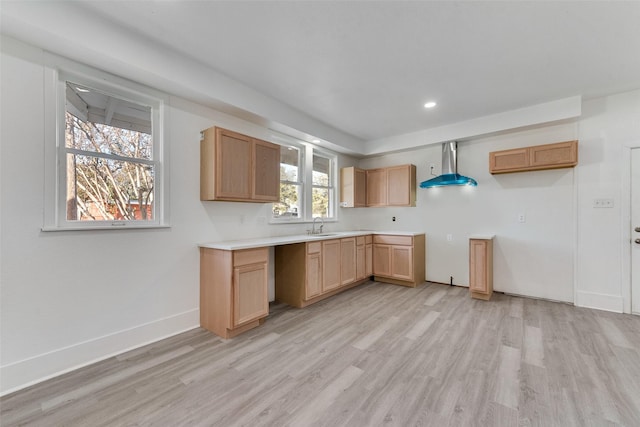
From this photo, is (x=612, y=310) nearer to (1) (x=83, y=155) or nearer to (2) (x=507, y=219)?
(2) (x=507, y=219)

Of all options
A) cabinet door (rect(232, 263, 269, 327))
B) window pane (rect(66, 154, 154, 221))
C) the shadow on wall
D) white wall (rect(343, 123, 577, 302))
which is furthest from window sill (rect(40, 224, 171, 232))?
the shadow on wall

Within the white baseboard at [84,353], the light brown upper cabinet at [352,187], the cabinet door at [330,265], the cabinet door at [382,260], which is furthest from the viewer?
the light brown upper cabinet at [352,187]

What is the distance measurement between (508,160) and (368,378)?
145 inches

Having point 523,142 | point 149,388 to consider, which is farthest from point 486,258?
point 149,388

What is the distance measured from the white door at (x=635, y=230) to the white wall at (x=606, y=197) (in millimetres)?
43

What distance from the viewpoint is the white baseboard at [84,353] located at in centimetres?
196

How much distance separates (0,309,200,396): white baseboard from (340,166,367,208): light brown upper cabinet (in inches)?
131

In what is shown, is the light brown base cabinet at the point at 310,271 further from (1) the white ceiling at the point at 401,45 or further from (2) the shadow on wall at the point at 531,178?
(2) the shadow on wall at the point at 531,178

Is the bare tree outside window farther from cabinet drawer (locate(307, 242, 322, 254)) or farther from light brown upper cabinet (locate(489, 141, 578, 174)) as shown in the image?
light brown upper cabinet (locate(489, 141, 578, 174))

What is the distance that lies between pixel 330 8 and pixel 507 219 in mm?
3964

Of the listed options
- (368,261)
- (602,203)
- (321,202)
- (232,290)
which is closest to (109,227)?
(232,290)

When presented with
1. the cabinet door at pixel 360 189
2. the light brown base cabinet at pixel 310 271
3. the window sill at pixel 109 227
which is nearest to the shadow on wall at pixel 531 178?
the cabinet door at pixel 360 189

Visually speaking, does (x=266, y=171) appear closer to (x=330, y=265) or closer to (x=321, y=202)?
(x=330, y=265)

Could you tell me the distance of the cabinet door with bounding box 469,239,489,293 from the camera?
12.6 feet
